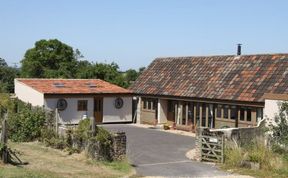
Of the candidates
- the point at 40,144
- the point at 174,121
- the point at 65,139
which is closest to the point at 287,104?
the point at 65,139

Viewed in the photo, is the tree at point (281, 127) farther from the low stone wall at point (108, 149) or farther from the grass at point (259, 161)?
the low stone wall at point (108, 149)

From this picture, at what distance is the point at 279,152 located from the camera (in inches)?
801

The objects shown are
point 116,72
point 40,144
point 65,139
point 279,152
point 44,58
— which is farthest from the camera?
point 44,58

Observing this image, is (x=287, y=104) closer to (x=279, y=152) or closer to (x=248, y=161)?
(x=279, y=152)

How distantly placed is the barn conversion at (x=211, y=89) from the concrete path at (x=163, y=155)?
257 centimetres

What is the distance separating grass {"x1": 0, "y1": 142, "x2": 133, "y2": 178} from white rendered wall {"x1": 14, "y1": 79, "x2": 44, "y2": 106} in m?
11.9

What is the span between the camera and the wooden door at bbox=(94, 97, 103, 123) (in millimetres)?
35625

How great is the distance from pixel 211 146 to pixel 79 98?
15.9m

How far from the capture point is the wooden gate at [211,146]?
20.0 m

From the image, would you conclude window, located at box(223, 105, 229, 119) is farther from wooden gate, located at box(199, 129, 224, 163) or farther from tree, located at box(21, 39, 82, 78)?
tree, located at box(21, 39, 82, 78)

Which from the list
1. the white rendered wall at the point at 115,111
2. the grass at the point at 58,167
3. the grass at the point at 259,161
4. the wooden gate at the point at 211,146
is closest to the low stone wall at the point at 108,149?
the grass at the point at 58,167

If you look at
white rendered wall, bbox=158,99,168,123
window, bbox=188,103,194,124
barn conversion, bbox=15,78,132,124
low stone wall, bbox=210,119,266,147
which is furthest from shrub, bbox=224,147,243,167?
barn conversion, bbox=15,78,132,124

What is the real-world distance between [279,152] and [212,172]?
3.68 meters

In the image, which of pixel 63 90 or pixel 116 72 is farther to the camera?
pixel 116 72
